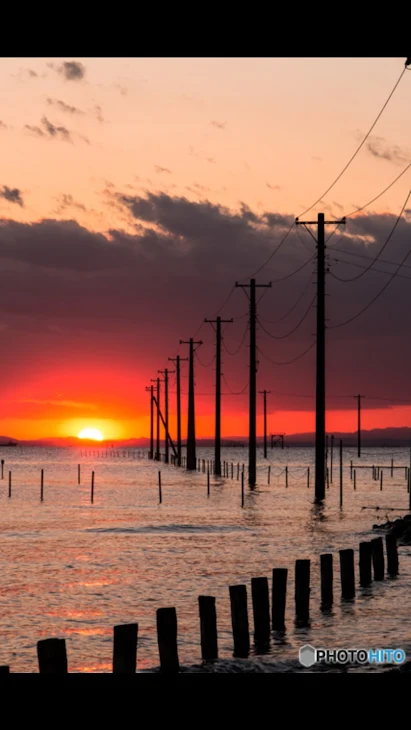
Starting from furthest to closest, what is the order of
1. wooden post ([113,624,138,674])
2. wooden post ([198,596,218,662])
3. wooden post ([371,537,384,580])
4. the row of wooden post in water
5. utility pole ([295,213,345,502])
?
utility pole ([295,213,345,502])
wooden post ([371,537,384,580])
wooden post ([198,596,218,662])
wooden post ([113,624,138,674])
the row of wooden post in water

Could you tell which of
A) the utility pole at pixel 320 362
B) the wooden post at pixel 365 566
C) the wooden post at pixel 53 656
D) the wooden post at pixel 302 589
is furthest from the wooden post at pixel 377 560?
the utility pole at pixel 320 362

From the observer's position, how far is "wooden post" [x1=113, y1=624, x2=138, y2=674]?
522 inches

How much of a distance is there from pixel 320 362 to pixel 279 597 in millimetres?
34438

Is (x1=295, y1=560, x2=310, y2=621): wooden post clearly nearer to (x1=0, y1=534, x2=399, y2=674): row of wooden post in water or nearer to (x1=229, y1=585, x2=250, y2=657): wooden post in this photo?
(x1=0, y1=534, x2=399, y2=674): row of wooden post in water

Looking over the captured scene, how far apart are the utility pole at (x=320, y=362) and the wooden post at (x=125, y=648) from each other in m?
39.3

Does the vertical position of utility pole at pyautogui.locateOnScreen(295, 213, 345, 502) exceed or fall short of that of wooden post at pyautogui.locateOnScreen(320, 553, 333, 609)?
it exceeds it

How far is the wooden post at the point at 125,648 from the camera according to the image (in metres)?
13.3

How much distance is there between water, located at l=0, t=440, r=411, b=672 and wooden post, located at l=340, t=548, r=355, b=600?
289 mm

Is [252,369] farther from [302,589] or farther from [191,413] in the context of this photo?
[302,589]

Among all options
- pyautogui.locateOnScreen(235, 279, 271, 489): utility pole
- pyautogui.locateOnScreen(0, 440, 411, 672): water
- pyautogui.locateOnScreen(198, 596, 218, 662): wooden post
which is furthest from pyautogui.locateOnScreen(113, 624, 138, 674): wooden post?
pyautogui.locateOnScreen(235, 279, 271, 489): utility pole

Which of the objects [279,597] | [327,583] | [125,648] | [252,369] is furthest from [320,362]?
[125,648]
